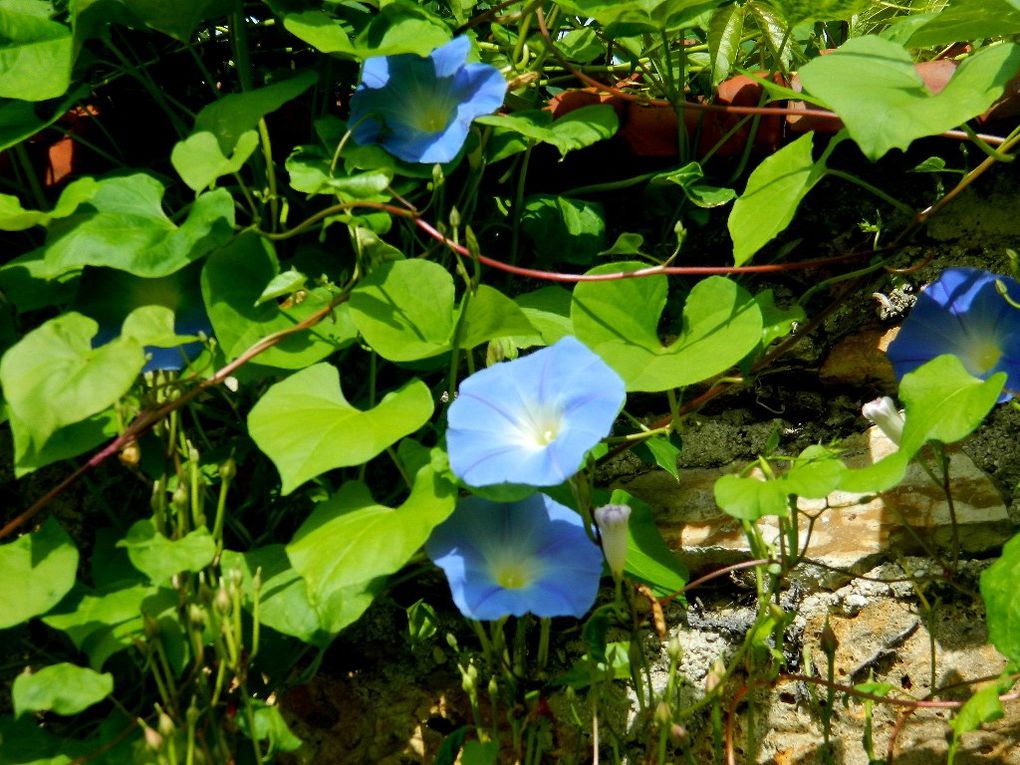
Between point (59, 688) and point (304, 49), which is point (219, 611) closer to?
point (59, 688)

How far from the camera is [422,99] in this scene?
1.22 m

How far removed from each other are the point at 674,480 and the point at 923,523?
286 millimetres

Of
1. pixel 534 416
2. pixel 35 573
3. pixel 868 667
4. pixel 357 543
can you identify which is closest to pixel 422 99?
pixel 534 416

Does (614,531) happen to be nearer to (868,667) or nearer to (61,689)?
(868,667)

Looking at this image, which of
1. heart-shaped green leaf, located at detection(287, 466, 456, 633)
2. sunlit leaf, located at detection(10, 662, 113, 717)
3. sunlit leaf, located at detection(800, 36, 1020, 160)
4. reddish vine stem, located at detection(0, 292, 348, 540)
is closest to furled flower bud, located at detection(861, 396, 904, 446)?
sunlit leaf, located at detection(800, 36, 1020, 160)

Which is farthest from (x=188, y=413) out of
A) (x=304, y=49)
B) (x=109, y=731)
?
(x=304, y=49)

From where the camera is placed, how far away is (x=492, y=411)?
1014mm

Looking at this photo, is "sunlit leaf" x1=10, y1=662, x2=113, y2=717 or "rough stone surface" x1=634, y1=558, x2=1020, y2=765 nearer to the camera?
"sunlit leaf" x1=10, y1=662, x2=113, y2=717

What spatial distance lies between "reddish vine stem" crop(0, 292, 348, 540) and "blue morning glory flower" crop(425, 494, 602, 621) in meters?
0.25

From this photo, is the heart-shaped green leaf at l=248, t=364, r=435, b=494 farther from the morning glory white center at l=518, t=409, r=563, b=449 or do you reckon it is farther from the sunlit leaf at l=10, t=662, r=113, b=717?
the sunlit leaf at l=10, t=662, r=113, b=717

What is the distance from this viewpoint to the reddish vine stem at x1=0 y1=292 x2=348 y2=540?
3.39 feet

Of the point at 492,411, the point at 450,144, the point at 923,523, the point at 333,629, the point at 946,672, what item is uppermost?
the point at 450,144

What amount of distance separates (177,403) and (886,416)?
713mm

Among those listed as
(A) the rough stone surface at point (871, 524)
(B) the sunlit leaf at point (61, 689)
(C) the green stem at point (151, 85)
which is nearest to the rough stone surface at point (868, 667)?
(A) the rough stone surface at point (871, 524)
